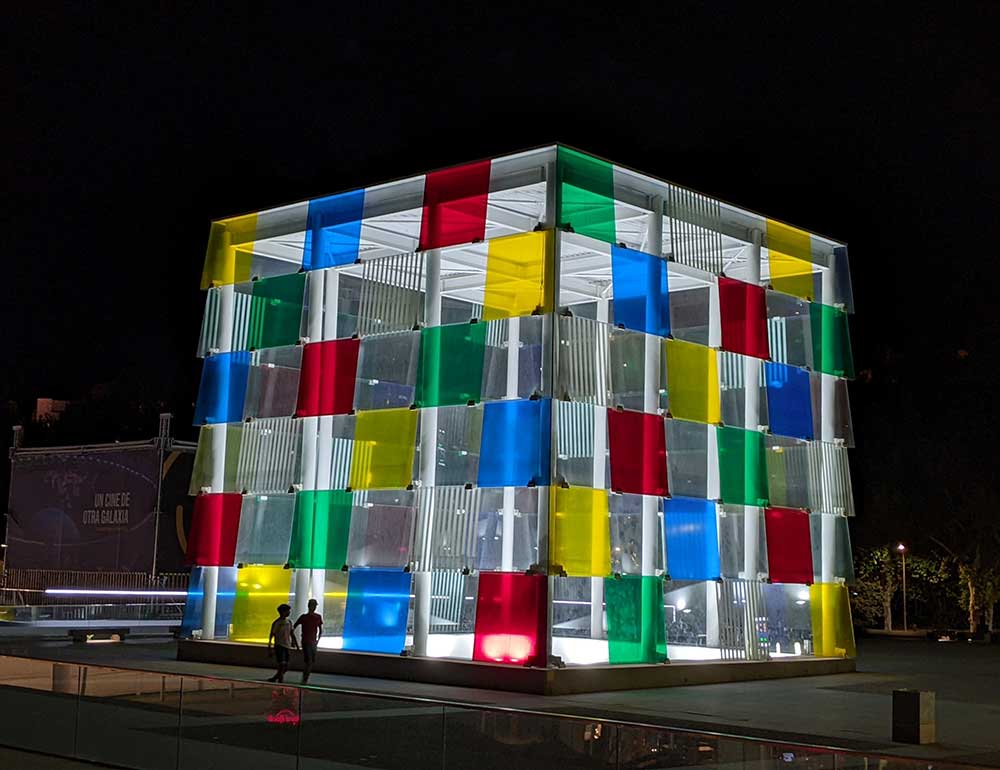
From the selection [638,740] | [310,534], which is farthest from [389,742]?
[310,534]

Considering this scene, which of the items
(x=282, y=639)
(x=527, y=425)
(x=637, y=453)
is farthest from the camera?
(x=637, y=453)

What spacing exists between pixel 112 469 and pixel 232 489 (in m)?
28.1

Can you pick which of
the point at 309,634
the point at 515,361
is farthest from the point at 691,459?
the point at 309,634

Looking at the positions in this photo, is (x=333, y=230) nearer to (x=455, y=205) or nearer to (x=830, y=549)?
(x=455, y=205)

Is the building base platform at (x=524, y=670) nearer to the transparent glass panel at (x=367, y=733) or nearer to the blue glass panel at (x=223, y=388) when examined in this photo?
the blue glass panel at (x=223, y=388)

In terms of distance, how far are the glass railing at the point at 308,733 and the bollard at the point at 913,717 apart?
301 inches

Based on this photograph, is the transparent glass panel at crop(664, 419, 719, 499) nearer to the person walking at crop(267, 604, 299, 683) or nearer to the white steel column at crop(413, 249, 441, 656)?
the white steel column at crop(413, 249, 441, 656)

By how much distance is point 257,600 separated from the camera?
26688 mm

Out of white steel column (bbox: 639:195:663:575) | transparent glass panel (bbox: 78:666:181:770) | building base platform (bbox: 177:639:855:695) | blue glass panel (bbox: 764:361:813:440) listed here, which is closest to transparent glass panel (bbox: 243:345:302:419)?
building base platform (bbox: 177:639:855:695)

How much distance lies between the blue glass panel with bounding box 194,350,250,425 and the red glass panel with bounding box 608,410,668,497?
838cm

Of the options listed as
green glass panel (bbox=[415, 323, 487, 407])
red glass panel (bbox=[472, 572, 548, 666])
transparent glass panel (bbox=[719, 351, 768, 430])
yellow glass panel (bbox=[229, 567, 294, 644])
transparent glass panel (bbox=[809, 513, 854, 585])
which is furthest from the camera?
transparent glass panel (bbox=[809, 513, 854, 585])

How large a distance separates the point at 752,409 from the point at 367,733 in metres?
16.2

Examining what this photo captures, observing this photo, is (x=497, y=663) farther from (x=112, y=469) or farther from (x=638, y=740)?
(x=112, y=469)

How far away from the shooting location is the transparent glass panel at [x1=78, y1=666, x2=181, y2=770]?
13195mm
